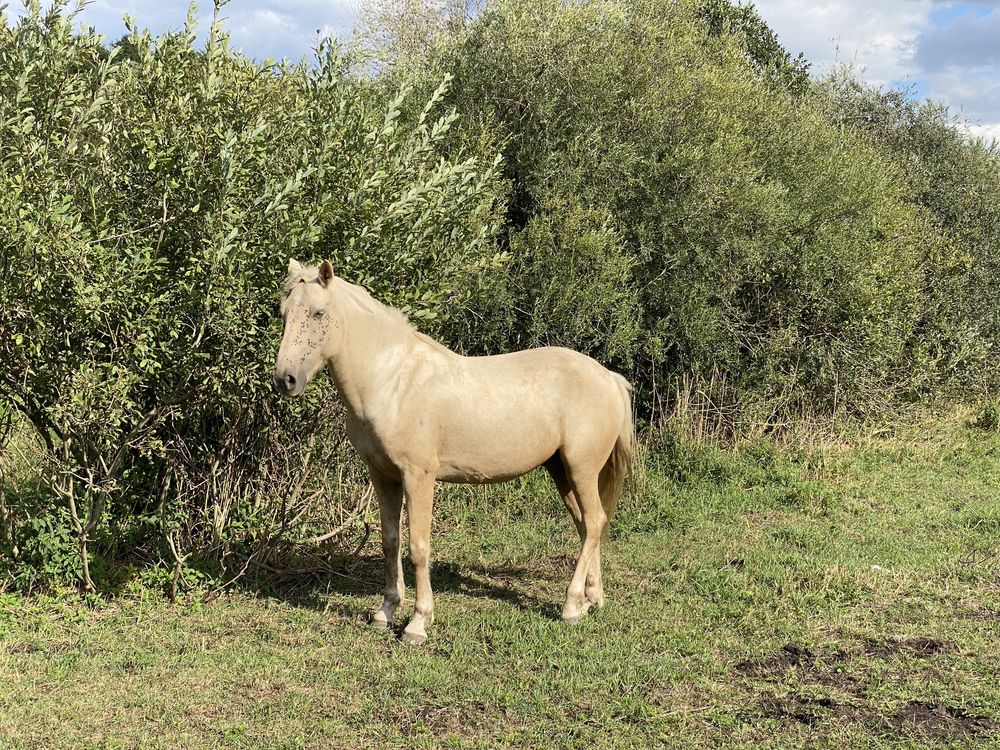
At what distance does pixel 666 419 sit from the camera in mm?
10750

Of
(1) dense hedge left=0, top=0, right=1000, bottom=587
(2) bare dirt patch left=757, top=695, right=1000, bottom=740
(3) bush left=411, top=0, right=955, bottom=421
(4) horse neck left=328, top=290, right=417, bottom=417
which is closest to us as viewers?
(2) bare dirt patch left=757, top=695, right=1000, bottom=740

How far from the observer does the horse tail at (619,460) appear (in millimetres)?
6551

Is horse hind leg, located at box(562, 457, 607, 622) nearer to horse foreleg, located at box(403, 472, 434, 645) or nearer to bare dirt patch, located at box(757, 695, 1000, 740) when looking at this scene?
horse foreleg, located at box(403, 472, 434, 645)

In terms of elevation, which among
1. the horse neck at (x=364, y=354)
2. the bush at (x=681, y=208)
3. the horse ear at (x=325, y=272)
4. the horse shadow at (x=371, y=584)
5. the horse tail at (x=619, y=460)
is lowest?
the horse shadow at (x=371, y=584)

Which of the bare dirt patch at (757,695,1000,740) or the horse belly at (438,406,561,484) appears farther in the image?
the horse belly at (438,406,561,484)

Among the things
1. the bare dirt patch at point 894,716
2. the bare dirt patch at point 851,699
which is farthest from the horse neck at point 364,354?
the bare dirt patch at point 894,716

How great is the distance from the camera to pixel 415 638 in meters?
5.73

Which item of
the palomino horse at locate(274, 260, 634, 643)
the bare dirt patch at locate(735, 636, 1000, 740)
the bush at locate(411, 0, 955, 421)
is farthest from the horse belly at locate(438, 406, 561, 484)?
the bush at locate(411, 0, 955, 421)

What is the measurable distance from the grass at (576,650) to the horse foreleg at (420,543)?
0.52 ft

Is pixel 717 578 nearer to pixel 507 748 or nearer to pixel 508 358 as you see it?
pixel 508 358

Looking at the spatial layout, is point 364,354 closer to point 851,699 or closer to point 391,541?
point 391,541

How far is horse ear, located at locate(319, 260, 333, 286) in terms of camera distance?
204 inches

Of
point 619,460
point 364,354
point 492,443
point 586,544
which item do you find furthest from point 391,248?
point 586,544

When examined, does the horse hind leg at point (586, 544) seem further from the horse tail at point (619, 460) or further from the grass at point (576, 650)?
the horse tail at point (619, 460)
